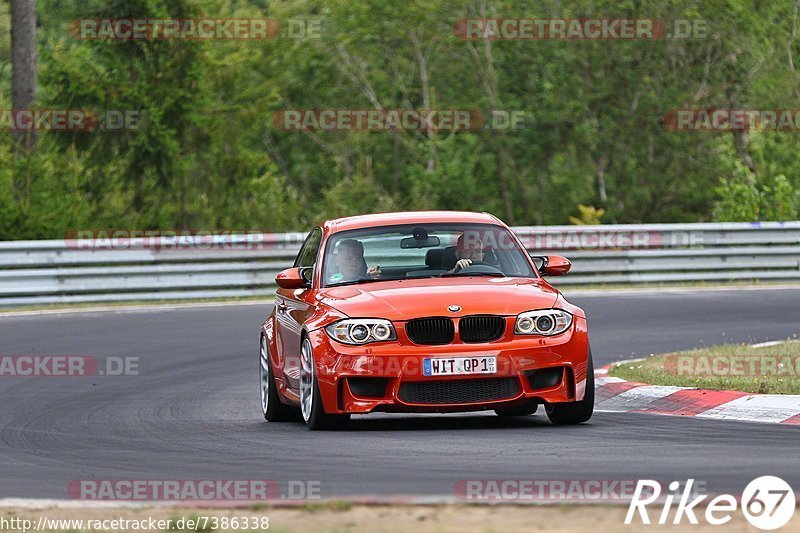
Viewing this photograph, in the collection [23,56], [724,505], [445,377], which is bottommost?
[445,377]

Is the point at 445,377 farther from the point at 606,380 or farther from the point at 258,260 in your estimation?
the point at 258,260

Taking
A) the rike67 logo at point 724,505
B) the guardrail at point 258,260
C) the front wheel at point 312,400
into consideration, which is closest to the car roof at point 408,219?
the front wheel at point 312,400

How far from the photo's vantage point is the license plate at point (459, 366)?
397 inches

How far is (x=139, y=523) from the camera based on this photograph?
6582mm

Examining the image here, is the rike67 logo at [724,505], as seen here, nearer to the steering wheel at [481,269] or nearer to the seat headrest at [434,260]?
the steering wheel at [481,269]

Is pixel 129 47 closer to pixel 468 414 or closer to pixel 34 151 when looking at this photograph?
pixel 34 151

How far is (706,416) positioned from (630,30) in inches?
1291

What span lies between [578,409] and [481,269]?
1386 millimetres

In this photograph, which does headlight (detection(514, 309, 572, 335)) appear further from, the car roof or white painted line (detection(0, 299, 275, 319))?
white painted line (detection(0, 299, 275, 319))

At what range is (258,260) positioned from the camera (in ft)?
82.2

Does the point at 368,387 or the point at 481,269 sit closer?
the point at 368,387

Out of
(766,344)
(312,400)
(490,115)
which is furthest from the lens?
(490,115)

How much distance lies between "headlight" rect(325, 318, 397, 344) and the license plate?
1.00 ft

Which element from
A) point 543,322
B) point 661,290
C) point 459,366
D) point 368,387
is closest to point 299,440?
point 368,387
